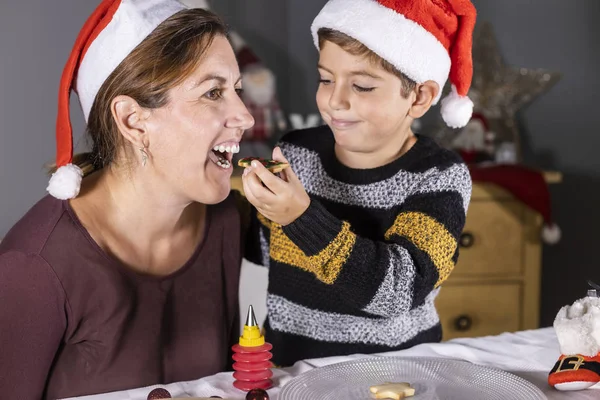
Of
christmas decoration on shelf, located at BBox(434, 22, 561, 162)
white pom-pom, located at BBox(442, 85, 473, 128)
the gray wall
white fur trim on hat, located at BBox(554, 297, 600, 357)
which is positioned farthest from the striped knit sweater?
christmas decoration on shelf, located at BBox(434, 22, 561, 162)

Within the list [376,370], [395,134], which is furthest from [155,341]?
[395,134]

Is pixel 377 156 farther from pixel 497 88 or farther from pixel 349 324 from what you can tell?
pixel 497 88

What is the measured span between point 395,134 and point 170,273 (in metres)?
0.48

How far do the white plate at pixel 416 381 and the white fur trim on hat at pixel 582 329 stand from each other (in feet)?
0.32

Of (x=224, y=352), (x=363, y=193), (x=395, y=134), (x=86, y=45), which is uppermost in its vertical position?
(x=86, y=45)

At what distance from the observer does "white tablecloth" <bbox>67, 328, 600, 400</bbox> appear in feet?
3.72

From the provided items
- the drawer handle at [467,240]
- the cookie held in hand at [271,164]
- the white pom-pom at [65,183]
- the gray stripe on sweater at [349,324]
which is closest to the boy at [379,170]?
the gray stripe on sweater at [349,324]

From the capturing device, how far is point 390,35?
1.47 m

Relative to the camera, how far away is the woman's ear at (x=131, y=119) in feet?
4.56

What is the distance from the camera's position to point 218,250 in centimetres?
154

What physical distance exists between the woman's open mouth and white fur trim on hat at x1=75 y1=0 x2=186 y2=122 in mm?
215

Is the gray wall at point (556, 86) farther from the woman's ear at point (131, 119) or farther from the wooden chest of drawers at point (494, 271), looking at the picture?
the woman's ear at point (131, 119)

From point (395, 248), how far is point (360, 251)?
93mm

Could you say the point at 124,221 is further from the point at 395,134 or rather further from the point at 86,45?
the point at 395,134
